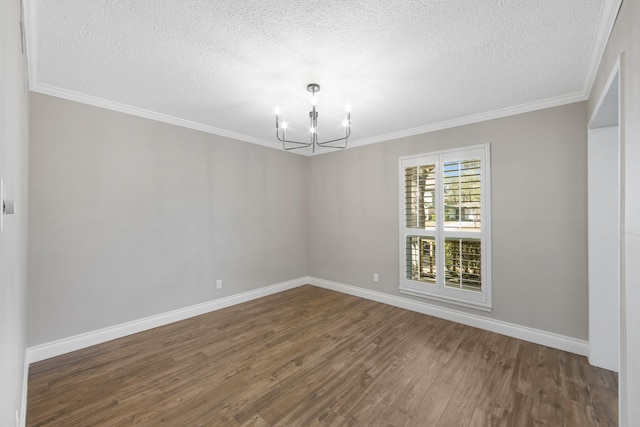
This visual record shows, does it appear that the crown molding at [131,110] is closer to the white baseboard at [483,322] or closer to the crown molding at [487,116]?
the crown molding at [487,116]

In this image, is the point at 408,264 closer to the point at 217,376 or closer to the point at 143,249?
the point at 217,376

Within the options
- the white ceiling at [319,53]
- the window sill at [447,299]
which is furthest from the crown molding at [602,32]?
the window sill at [447,299]

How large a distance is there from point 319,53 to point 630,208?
207 cm

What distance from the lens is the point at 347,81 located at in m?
2.51

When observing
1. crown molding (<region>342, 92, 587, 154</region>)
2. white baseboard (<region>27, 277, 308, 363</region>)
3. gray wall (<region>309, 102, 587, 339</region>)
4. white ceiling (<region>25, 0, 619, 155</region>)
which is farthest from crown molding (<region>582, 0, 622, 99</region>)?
white baseboard (<region>27, 277, 308, 363</region>)

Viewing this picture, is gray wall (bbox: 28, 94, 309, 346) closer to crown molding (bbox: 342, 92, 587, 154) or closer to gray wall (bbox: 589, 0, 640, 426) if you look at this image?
crown molding (bbox: 342, 92, 587, 154)

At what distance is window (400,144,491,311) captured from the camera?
3350 mm

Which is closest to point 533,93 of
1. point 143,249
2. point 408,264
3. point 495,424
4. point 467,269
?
point 467,269

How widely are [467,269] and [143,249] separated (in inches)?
156

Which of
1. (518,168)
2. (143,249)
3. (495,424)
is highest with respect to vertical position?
(518,168)

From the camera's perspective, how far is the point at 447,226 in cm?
361

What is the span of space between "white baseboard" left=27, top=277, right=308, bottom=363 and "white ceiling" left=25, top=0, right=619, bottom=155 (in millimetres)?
2415

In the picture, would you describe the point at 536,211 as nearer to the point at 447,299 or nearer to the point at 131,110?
the point at 447,299

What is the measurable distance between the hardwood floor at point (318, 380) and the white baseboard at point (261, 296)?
0.32ft
